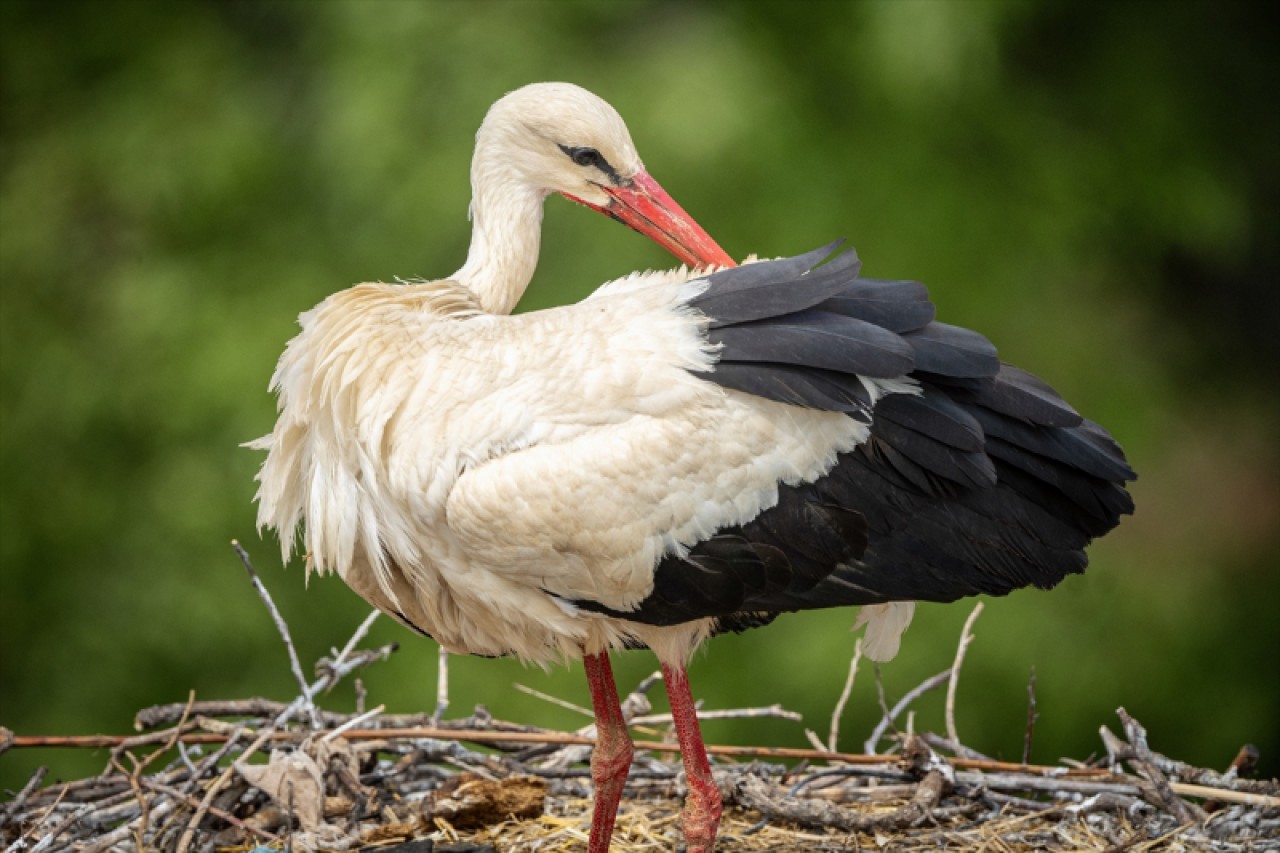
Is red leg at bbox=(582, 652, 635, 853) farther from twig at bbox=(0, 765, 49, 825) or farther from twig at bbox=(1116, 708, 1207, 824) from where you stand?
twig at bbox=(0, 765, 49, 825)

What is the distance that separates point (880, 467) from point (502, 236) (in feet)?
3.47

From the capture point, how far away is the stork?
3.39 metres

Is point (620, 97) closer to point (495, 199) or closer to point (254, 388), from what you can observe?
point (254, 388)

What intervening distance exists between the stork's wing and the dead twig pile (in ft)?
2.23

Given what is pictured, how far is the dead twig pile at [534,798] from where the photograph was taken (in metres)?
3.89

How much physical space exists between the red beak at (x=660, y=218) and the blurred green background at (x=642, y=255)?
2607 millimetres

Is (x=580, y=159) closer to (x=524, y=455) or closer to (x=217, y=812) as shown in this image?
(x=524, y=455)

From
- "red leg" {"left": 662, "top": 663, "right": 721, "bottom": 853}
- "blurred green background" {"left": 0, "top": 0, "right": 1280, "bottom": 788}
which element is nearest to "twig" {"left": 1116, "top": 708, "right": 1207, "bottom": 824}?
"red leg" {"left": 662, "top": 663, "right": 721, "bottom": 853}

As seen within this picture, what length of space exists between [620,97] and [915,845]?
3.61m

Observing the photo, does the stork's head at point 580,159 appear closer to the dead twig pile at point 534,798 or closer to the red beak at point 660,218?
the red beak at point 660,218

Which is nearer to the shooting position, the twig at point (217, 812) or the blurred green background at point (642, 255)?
the twig at point (217, 812)

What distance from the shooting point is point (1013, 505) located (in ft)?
11.7

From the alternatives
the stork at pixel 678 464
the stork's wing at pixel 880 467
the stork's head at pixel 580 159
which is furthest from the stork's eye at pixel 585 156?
the stork's wing at pixel 880 467

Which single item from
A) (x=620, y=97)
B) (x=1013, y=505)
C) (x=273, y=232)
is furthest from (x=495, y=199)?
Result: (x=273, y=232)
